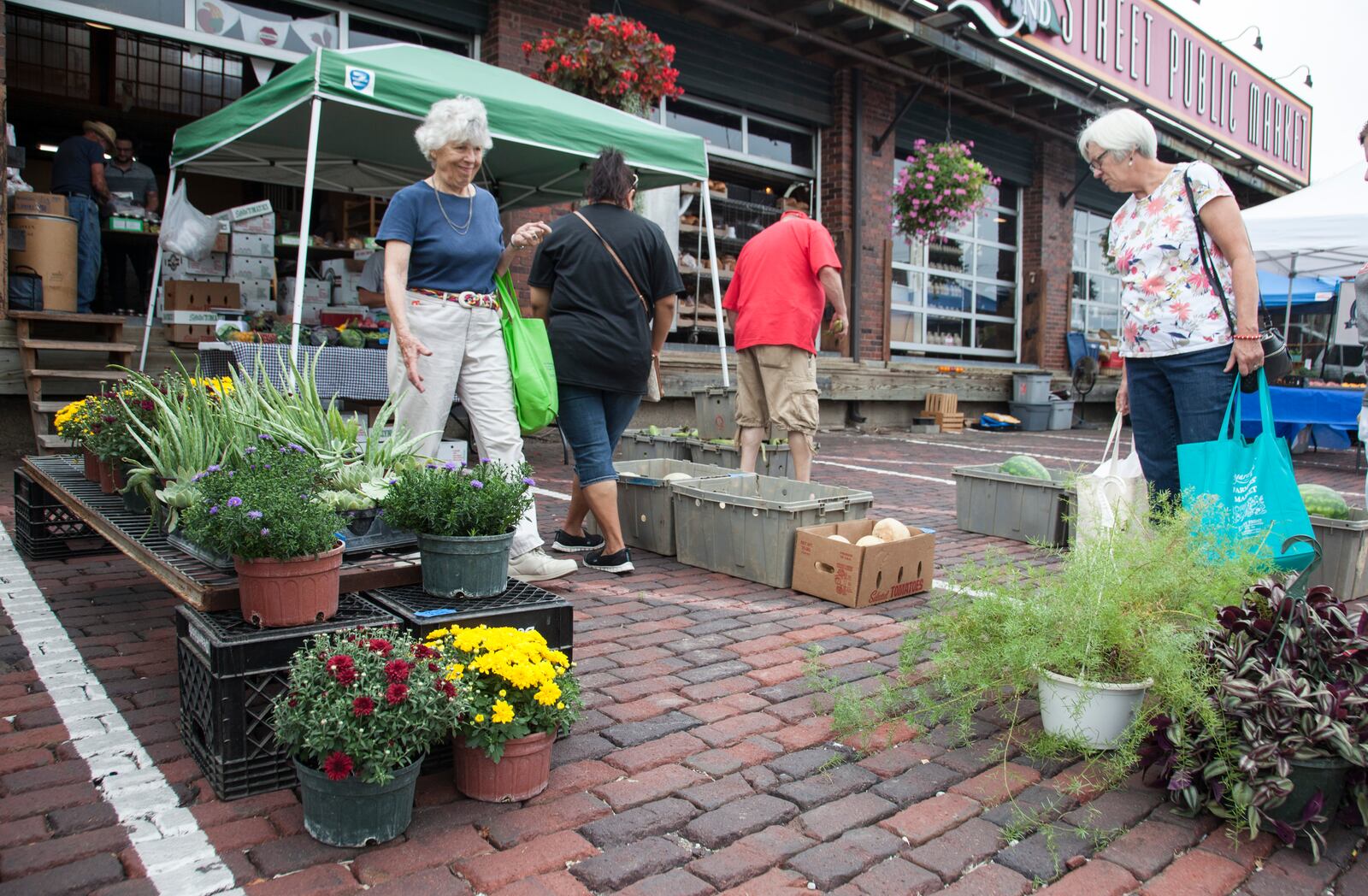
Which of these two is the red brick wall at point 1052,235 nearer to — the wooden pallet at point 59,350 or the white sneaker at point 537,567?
the wooden pallet at point 59,350

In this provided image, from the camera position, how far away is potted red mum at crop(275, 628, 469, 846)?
7.11ft

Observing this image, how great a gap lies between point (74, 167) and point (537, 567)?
7.29 metres

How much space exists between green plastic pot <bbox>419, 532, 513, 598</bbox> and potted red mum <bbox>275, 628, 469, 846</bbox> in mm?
536

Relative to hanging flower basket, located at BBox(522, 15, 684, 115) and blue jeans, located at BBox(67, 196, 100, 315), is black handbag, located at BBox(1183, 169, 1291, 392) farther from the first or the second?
blue jeans, located at BBox(67, 196, 100, 315)

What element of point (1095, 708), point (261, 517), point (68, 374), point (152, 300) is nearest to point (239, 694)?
point (261, 517)

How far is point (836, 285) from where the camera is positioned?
19.3ft

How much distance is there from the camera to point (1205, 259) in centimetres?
371

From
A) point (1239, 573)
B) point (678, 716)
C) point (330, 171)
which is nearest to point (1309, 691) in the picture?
point (1239, 573)

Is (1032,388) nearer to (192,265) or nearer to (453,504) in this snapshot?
(192,265)

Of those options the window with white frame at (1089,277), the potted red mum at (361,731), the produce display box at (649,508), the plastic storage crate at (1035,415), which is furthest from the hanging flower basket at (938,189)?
the potted red mum at (361,731)

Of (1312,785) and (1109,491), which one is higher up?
(1109,491)

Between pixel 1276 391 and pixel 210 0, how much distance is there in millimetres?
10748

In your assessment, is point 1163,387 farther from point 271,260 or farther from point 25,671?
point 271,260

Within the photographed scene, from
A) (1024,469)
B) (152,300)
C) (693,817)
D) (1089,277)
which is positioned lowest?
(693,817)
